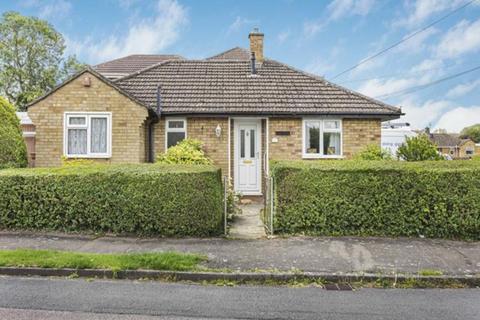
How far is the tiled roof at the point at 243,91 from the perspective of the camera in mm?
12484

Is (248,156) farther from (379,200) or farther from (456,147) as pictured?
(456,147)

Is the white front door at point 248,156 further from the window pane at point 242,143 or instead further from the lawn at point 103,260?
the lawn at point 103,260

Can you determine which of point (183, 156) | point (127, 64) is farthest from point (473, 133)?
point (183, 156)

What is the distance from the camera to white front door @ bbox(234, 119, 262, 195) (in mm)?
12773

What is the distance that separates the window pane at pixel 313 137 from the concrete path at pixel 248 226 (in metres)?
3.08

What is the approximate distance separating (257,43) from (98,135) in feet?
25.7

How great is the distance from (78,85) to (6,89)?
24.7 meters

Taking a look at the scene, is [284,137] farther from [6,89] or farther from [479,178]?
[6,89]

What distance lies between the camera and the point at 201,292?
4.90 m

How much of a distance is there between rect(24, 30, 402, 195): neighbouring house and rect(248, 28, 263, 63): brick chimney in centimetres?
123

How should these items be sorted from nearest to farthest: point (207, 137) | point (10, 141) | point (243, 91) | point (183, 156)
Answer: point (10, 141), point (183, 156), point (207, 137), point (243, 91)

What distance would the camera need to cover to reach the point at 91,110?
1122 cm

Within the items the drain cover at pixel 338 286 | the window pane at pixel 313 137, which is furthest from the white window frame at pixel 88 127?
the drain cover at pixel 338 286

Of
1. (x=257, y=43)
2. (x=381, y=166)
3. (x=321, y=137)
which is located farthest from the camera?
(x=257, y=43)
